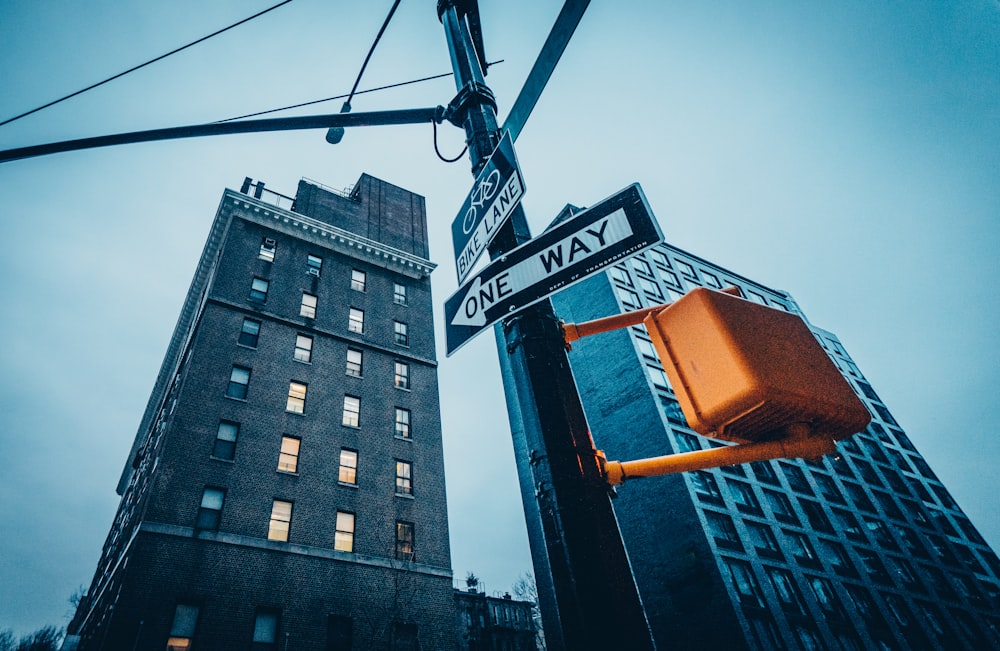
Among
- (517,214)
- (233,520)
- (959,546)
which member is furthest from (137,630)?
(959,546)

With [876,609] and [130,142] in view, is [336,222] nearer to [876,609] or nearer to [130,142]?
[130,142]

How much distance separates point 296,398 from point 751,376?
85.4ft

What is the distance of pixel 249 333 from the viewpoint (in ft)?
86.7

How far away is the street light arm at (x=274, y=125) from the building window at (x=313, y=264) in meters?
27.7

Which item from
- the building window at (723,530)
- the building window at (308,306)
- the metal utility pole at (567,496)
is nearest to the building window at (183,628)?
the building window at (308,306)

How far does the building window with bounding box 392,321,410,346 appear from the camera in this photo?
105ft

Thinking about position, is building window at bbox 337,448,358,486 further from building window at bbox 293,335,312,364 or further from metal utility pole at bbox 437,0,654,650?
metal utility pole at bbox 437,0,654,650

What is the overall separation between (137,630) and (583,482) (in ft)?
67.8

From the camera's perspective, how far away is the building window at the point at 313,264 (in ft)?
104

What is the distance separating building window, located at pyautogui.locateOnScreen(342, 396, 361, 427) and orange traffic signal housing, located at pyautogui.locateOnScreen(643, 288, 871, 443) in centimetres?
2534

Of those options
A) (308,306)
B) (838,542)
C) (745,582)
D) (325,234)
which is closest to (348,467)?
(308,306)

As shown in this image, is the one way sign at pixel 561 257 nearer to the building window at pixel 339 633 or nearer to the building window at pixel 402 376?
the building window at pixel 339 633

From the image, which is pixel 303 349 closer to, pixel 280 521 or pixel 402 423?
pixel 402 423

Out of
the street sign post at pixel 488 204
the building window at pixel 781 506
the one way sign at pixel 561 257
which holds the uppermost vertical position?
the building window at pixel 781 506
